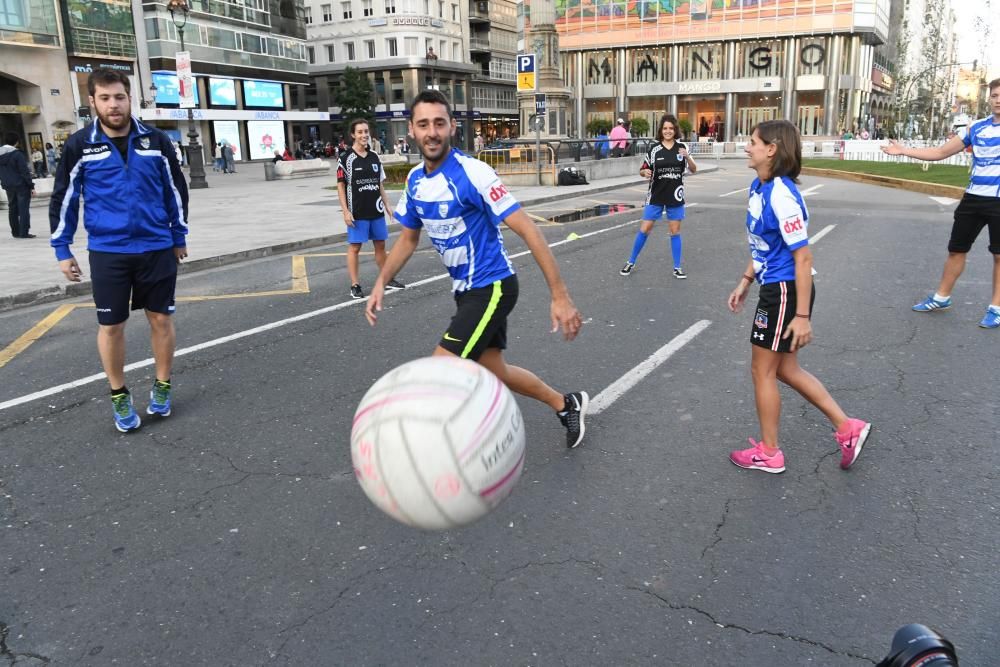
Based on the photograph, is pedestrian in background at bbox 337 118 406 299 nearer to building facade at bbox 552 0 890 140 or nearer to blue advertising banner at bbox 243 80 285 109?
blue advertising banner at bbox 243 80 285 109

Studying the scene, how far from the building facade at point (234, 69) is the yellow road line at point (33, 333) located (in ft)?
144

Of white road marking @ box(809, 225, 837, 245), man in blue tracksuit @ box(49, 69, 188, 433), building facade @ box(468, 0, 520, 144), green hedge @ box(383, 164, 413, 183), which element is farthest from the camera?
building facade @ box(468, 0, 520, 144)

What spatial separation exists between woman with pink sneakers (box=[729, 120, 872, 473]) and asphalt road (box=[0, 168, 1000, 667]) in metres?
0.20

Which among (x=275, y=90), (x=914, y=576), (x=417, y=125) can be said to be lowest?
(x=914, y=576)

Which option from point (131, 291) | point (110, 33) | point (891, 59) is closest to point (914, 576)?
point (131, 291)

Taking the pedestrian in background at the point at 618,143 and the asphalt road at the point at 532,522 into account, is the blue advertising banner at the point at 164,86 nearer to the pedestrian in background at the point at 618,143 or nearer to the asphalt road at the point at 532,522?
the pedestrian in background at the point at 618,143

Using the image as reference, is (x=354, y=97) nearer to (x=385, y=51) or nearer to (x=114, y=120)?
(x=385, y=51)

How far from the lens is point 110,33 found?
44.4 metres

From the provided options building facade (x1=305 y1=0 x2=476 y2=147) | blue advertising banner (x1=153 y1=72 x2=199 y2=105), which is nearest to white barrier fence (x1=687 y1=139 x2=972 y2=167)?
building facade (x1=305 y1=0 x2=476 y2=147)

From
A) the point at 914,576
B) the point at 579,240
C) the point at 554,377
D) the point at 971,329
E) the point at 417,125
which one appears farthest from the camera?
the point at 579,240

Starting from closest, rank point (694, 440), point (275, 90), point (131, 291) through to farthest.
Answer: point (694, 440)
point (131, 291)
point (275, 90)

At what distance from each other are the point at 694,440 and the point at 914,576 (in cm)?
152

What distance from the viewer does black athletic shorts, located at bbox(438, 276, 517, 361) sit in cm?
371

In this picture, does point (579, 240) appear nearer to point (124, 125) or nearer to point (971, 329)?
point (971, 329)
